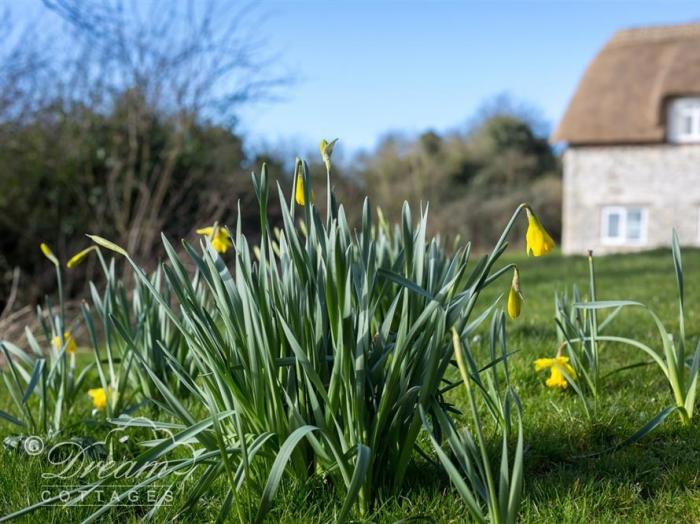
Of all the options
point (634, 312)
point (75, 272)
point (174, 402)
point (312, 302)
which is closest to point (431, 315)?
point (312, 302)

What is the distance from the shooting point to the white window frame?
55.7 feet

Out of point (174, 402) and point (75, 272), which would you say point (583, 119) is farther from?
point (174, 402)

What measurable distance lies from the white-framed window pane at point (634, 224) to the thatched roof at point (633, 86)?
1.70 metres

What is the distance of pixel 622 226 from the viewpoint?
17.1 metres

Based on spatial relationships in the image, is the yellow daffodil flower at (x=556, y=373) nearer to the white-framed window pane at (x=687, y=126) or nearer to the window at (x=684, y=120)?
the window at (x=684, y=120)

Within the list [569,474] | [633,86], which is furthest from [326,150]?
[633,86]

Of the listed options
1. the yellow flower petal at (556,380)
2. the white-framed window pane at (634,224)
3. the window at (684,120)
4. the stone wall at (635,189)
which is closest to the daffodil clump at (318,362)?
the yellow flower petal at (556,380)

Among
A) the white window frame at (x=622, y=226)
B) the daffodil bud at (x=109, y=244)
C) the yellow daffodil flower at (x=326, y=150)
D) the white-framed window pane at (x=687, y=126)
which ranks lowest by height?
the white window frame at (x=622, y=226)

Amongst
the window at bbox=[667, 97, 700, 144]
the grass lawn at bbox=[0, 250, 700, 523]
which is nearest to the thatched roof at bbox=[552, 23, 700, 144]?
the window at bbox=[667, 97, 700, 144]

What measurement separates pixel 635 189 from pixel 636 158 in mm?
724

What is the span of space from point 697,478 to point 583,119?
16186 millimetres

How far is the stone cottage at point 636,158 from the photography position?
1659cm

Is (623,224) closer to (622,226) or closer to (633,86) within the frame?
(622,226)

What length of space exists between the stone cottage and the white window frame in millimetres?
24
